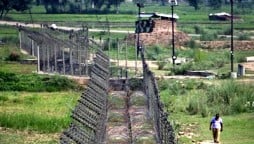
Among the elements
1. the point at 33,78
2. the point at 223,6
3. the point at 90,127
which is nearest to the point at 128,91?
the point at 33,78

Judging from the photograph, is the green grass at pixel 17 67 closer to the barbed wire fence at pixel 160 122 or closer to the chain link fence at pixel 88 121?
the chain link fence at pixel 88 121

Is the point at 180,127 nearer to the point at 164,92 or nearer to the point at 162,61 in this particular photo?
the point at 164,92

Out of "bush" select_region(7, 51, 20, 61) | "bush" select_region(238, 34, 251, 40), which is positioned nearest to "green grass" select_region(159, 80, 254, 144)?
"bush" select_region(7, 51, 20, 61)

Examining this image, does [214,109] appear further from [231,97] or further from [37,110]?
[37,110]

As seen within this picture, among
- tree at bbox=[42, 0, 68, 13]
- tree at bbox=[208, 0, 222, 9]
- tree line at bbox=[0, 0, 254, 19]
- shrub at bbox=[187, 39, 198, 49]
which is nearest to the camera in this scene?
shrub at bbox=[187, 39, 198, 49]

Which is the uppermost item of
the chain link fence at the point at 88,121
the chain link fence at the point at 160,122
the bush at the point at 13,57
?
the chain link fence at the point at 160,122

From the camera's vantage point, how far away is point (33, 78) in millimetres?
46281

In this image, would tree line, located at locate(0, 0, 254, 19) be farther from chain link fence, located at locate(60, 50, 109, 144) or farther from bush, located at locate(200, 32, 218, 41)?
chain link fence, located at locate(60, 50, 109, 144)

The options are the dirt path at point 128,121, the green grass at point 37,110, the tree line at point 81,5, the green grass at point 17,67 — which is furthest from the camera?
the tree line at point 81,5

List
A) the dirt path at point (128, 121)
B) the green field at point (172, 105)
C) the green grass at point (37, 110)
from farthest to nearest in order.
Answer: the green grass at point (37, 110), the green field at point (172, 105), the dirt path at point (128, 121)

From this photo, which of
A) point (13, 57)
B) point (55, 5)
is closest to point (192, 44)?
point (13, 57)

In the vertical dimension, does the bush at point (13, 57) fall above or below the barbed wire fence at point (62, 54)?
below

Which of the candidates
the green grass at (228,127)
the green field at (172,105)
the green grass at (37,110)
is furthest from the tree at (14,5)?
the green grass at (228,127)

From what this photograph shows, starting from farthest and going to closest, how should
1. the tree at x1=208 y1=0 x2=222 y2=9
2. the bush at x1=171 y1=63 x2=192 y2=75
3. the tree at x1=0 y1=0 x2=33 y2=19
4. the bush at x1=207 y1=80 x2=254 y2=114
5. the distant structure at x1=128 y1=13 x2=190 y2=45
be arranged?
1. the tree at x1=208 y1=0 x2=222 y2=9
2. the tree at x1=0 y1=0 x2=33 y2=19
3. the distant structure at x1=128 y1=13 x2=190 y2=45
4. the bush at x1=171 y1=63 x2=192 y2=75
5. the bush at x1=207 y1=80 x2=254 y2=114
